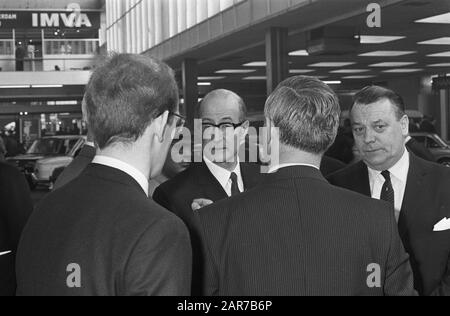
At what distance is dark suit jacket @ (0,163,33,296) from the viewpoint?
12.1ft

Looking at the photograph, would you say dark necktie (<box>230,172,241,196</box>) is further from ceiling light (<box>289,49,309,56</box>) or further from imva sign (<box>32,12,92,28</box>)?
imva sign (<box>32,12,92,28</box>)

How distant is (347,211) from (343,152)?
5.64 m

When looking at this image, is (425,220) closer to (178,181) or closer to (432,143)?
(178,181)

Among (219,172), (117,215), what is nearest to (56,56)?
(219,172)

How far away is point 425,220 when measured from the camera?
3.29 m

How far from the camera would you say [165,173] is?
517cm

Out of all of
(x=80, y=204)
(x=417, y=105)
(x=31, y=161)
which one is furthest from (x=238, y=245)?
(x=417, y=105)

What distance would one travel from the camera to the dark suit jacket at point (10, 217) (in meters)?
3.69

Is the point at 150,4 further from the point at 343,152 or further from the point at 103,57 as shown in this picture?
the point at 103,57

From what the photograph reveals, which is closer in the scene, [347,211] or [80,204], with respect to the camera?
[80,204]

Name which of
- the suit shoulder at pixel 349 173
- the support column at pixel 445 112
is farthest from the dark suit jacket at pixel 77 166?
the support column at pixel 445 112

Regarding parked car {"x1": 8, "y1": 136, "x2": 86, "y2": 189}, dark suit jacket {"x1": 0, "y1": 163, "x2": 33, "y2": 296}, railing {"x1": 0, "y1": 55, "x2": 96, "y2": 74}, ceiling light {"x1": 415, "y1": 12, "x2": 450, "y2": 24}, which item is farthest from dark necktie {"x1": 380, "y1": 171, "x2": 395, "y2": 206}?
railing {"x1": 0, "y1": 55, "x2": 96, "y2": 74}

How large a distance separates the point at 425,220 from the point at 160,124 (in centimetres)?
175

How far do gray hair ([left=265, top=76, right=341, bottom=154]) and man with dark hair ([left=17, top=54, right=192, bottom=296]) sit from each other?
403 millimetres
